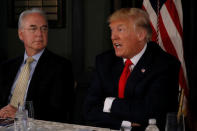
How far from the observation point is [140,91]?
224 cm

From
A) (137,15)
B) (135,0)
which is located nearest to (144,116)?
(137,15)

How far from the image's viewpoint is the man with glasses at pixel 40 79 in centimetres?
266

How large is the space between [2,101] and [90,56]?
66.1 inches

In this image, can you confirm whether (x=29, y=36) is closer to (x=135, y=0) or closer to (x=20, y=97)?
(x=20, y=97)

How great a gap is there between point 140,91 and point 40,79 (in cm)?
94

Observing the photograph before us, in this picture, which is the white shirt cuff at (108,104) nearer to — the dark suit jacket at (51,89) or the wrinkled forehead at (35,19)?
the dark suit jacket at (51,89)

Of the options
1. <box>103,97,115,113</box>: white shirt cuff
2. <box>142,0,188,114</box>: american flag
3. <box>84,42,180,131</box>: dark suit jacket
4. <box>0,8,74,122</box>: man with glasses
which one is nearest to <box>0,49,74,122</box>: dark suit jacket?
<box>0,8,74,122</box>: man with glasses

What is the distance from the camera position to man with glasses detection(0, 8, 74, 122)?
2.66m

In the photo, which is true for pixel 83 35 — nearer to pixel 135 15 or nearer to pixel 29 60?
pixel 29 60

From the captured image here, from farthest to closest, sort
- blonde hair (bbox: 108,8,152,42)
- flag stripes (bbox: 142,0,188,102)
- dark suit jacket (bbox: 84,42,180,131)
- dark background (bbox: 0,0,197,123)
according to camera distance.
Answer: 1. dark background (bbox: 0,0,197,123)
2. flag stripes (bbox: 142,0,188,102)
3. blonde hair (bbox: 108,8,152,42)
4. dark suit jacket (bbox: 84,42,180,131)

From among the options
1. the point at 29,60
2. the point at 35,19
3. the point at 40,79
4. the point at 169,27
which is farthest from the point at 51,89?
the point at 169,27

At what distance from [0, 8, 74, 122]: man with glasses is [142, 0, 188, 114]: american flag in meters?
1.02

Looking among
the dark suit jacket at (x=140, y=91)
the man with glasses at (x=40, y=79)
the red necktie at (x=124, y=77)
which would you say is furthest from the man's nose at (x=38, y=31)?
the red necktie at (x=124, y=77)

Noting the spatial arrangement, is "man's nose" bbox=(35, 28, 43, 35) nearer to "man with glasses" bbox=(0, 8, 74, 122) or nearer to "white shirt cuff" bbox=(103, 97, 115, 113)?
"man with glasses" bbox=(0, 8, 74, 122)
